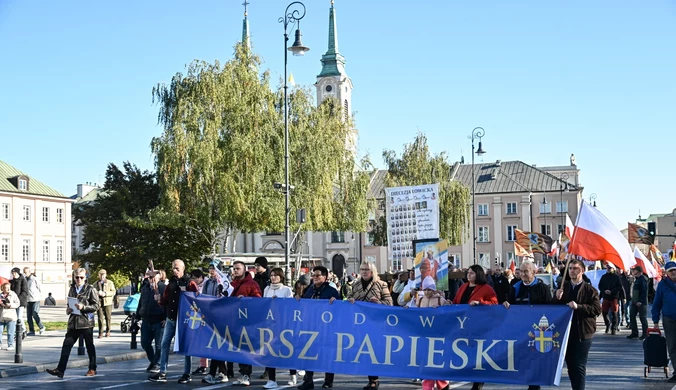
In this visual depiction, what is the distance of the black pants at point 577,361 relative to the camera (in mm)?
10625

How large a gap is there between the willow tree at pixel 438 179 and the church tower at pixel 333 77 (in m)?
29.9

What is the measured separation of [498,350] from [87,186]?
117 m

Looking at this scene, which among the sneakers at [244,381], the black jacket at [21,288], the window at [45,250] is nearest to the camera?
the sneakers at [244,381]

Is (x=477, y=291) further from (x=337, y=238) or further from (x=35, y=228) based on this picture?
(x=337, y=238)

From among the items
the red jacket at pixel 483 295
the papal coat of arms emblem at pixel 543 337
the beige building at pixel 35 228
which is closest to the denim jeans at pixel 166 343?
the red jacket at pixel 483 295

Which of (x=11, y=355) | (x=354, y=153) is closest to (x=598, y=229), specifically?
(x=11, y=355)

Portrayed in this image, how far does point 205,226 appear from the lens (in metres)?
43.4

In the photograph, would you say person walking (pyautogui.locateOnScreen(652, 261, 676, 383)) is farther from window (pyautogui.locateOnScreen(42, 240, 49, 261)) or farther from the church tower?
the church tower

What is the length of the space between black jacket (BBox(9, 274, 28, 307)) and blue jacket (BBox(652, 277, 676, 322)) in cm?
1610

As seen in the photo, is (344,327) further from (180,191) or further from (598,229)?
(180,191)

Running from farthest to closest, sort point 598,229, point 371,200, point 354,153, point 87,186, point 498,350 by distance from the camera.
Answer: point 87,186 < point 371,200 < point 354,153 < point 598,229 < point 498,350

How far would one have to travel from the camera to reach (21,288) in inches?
885

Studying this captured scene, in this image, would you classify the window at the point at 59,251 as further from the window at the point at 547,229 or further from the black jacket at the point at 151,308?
the black jacket at the point at 151,308

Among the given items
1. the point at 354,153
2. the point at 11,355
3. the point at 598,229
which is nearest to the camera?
the point at 598,229
